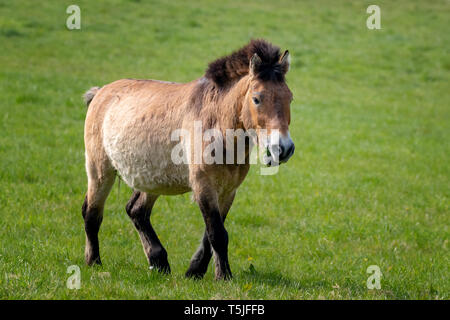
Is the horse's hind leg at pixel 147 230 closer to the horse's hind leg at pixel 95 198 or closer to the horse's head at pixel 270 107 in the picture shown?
the horse's hind leg at pixel 95 198

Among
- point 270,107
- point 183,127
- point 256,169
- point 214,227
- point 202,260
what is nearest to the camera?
point 270,107

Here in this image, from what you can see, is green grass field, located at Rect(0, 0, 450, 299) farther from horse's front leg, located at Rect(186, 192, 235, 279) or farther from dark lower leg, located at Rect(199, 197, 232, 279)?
dark lower leg, located at Rect(199, 197, 232, 279)

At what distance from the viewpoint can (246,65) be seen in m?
5.65

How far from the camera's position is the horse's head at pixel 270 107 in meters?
4.78

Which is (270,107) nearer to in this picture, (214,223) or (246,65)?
(246,65)

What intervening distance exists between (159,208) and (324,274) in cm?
345

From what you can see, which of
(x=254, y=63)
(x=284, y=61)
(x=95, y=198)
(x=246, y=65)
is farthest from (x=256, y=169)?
(x=254, y=63)

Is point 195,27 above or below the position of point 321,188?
above

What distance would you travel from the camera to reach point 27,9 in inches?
864

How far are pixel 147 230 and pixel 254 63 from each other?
2.68 meters

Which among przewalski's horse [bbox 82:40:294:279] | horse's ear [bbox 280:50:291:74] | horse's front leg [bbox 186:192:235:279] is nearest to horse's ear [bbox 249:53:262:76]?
przewalski's horse [bbox 82:40:294:279]

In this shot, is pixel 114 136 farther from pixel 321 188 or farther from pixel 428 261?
pixel 321 188

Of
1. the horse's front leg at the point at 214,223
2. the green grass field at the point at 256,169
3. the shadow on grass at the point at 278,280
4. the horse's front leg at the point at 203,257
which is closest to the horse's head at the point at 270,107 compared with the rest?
the horse's front leg at the point at 214,223

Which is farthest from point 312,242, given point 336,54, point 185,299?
point 336,54
